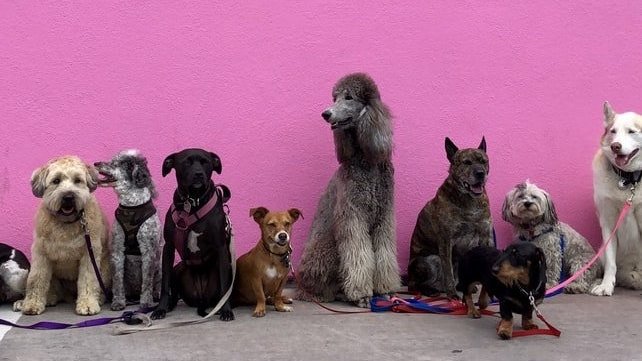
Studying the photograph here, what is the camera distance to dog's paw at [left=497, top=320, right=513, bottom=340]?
3.88 m

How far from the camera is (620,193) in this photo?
5207 mm

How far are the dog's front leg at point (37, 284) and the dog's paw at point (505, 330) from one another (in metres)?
2.96

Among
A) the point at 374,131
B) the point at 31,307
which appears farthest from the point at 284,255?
the point at 31,307

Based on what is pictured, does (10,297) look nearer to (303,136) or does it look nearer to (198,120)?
(198,120)

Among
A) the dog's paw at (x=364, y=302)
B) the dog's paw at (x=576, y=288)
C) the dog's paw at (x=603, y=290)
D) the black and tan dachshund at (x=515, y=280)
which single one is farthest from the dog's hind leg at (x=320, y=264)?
the dog's paw at (x=603, y=290)

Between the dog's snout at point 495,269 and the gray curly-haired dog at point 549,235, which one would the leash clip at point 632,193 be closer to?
the gray curly-haired dog at point 549,235

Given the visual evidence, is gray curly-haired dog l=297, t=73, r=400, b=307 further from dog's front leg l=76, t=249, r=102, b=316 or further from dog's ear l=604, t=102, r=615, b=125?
dog's ear l=604, t=102, r=615, b=125

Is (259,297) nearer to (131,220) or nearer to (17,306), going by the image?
(131,220)

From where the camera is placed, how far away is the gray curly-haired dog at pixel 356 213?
470 cm

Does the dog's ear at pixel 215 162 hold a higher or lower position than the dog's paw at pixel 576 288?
higher

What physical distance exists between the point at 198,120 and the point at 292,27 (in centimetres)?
106

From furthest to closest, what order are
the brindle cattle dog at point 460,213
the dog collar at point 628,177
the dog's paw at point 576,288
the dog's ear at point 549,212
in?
the dog's ear at point 549,212
the dog's paw at point 576,288
the dog collar at point 628,177
the brindle cattle dog at point 460,213

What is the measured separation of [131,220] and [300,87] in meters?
1.74

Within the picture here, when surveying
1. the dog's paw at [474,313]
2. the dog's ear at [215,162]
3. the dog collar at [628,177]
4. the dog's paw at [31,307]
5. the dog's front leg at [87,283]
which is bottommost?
the dog's paw at [474,313]
